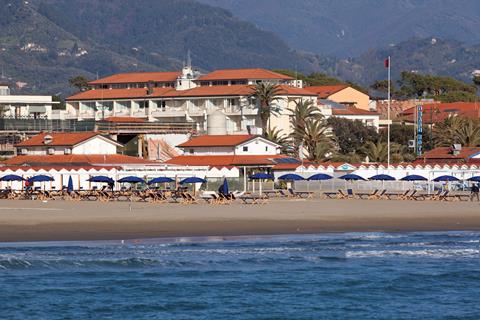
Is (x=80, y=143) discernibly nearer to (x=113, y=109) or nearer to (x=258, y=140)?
(x=258, y=140)

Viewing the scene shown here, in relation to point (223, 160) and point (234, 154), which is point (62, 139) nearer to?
point (234, 154)

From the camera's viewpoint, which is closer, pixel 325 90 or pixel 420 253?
pixel 420 253

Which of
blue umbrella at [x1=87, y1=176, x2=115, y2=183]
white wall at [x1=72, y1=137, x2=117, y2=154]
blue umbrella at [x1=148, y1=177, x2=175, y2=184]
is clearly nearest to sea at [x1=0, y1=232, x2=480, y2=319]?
blue umbrella at [x1=148, y1=177, x2=175, y2=184]

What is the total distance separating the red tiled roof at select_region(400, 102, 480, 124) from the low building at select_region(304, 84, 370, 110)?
16.7 ft

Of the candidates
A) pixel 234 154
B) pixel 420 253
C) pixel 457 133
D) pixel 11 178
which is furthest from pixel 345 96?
pixel 420 253

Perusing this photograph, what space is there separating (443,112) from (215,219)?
90.0 m

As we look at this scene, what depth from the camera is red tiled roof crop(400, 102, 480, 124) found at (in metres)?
131

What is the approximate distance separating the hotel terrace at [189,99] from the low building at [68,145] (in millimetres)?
18847

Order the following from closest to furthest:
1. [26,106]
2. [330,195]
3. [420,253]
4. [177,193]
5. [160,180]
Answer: [420,253]
[177,193]
[160,180]
[330,195]
[26,106]

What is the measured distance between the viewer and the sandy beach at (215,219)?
45.6 m

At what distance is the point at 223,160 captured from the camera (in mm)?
81688

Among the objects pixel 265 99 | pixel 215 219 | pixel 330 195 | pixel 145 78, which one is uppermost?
pixel 145 78

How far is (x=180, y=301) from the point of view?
30828 millimetres

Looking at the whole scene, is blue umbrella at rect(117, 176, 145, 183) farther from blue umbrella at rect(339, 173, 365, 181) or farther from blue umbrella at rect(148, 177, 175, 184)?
blue umbrella at rect(339, 173, 365, 181)
